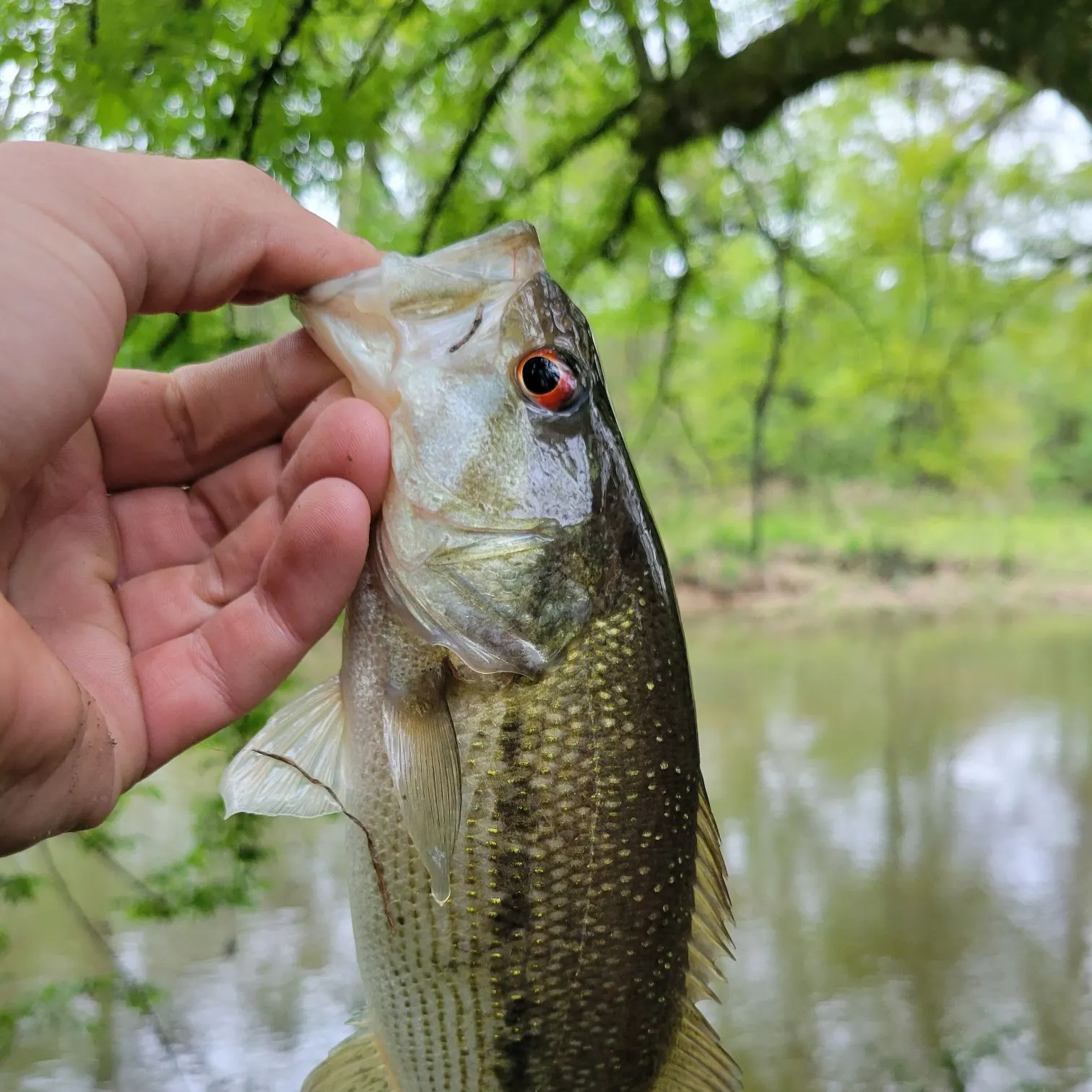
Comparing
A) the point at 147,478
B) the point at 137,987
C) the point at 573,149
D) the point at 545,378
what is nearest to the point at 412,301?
the point at 545,378

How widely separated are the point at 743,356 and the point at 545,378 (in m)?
5.47

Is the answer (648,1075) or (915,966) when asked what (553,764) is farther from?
(915,966)

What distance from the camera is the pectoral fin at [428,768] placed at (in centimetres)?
97

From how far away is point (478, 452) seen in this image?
0.98 m

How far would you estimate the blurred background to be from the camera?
193cm

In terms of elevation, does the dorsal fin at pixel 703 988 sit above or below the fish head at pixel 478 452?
below

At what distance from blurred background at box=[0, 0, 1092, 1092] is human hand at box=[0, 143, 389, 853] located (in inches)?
29.3

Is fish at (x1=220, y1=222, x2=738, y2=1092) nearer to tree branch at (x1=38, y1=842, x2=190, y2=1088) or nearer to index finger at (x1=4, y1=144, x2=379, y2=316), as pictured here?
index finger at (x1=4, y1=144, x2=379, y2=316)

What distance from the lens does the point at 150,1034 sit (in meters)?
2.94

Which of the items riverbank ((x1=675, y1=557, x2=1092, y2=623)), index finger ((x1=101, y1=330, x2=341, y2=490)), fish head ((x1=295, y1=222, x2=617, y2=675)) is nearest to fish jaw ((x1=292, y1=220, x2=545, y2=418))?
fish head ((x1=295, y1=222, x2=617, y2=675))

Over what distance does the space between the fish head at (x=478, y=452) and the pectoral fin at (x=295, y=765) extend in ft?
0.68

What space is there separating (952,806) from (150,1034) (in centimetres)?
424

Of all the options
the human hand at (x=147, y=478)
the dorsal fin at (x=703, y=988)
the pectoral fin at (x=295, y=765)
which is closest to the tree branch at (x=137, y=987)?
the human hand at (x=147, y=478)

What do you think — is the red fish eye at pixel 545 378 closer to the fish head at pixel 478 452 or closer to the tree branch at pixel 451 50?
the fish head at pixel 478 452
